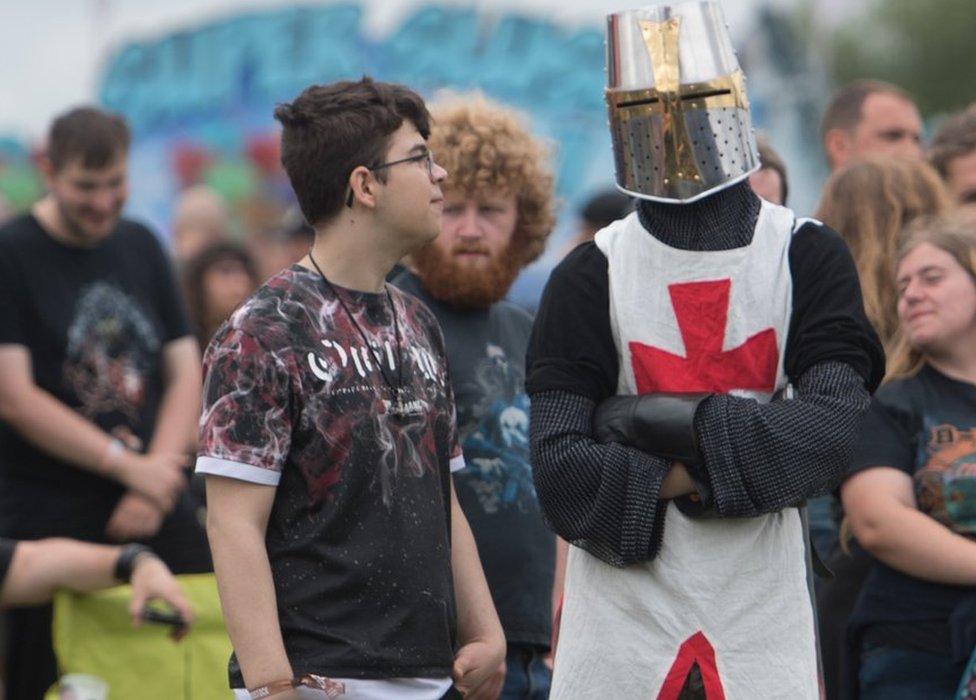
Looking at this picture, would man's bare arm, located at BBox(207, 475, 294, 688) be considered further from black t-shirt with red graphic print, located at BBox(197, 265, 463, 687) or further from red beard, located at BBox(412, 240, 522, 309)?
red beard, located at BBox(412, 240, 522, 309)

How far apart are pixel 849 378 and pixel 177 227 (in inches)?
329

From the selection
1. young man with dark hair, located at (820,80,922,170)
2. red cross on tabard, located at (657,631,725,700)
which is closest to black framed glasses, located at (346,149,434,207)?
red cross on tabard, located at (657,631,725,700)

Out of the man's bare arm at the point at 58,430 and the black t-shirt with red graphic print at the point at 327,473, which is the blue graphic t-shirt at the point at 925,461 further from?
the man's bare arm at the point at 58,430

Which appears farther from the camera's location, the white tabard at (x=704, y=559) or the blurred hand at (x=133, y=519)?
the blurred hand at (x=133, y=519)

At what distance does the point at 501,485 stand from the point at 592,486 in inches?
37.1

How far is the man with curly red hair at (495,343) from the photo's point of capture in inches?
165

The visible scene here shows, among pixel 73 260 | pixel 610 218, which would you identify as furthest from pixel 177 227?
pixel 73 260

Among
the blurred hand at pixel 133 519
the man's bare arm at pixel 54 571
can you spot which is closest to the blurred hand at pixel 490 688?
the man's bare arm at pixel 54 571

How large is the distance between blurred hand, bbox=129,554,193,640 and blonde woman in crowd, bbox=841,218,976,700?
5.61 feet

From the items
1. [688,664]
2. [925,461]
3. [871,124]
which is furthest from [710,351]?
[871,124]

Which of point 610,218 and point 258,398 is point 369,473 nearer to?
point 258,398

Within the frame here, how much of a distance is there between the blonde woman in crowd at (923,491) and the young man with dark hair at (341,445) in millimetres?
1299

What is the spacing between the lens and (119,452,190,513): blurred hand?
5516 millimetres

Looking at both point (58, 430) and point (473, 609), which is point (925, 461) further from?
point (58, 430)
